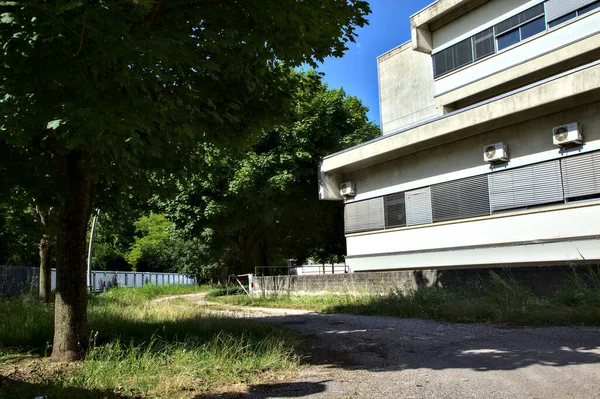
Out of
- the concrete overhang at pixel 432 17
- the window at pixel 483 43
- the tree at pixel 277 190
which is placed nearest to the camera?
the window at pixel 483 43

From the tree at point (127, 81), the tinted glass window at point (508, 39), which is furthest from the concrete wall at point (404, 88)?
the tree at point (127, 81)

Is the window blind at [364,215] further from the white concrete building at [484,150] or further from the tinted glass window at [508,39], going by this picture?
the tinted glass window at [508,39]

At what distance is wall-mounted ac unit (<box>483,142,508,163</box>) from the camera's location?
1535 cm

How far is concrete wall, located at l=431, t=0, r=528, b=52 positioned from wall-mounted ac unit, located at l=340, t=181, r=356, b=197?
6763 mm

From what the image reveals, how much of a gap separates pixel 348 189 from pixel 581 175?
32.6 ft

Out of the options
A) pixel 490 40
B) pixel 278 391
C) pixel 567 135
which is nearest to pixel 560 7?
pixel 490 40

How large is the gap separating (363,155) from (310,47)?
13614 millimetres

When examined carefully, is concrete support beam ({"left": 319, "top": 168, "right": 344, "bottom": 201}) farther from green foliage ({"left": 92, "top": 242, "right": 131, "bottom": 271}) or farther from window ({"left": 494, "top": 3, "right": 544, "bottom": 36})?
green foliage ({"left": 92, "top": 242, "right": 131, "bottom": 271})

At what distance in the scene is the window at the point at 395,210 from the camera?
1939 cm

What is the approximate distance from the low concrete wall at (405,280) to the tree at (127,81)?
7790mm

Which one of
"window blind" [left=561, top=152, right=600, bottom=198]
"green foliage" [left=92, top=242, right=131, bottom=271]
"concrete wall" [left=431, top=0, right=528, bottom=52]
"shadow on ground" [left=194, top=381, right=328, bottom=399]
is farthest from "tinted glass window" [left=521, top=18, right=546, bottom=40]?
"green foliage" [left=92, top=242, right=131, bottom=271]

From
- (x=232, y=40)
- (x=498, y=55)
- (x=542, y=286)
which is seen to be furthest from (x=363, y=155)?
(x=232, y=40)

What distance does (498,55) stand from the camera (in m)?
17.6

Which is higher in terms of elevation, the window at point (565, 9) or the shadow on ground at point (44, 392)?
the window at point (565, 9)
